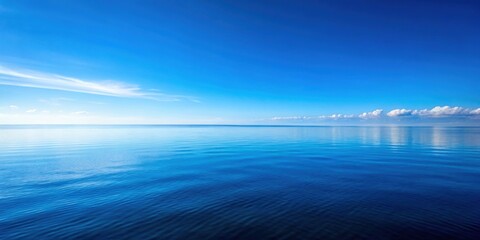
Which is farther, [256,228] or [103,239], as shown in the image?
[256,228]

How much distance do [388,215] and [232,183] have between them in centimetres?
1067

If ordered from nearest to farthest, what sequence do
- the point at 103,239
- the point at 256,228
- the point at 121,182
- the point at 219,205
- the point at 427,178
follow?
the point at 103,239, the point at 256,228, the point at 219,205, the point at 121,182, the point at 427,178

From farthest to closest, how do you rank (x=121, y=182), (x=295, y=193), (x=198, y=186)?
(x=121, y=182) < (x=198, y=186) < (x=295, y=193)

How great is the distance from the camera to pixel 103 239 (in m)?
9.27

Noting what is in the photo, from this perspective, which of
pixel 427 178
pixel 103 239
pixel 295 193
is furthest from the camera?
pixel 427 178

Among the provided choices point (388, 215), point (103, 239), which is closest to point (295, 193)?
point (388, 215)

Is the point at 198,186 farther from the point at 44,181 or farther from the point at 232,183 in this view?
the point at 44,181

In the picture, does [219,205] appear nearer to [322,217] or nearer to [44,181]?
[322,217]

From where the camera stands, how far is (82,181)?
61.8 feet

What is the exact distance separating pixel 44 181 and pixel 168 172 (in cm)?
997

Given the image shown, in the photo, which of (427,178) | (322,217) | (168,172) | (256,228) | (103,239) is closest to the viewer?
(103,239)

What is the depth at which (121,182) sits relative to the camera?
18594mm

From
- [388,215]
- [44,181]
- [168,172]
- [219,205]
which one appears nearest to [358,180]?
[388,215]

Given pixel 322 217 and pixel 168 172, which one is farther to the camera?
pixel 168 172
